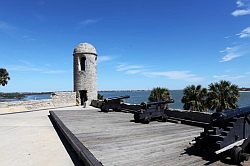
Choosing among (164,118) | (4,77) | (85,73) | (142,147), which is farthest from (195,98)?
(4,77)

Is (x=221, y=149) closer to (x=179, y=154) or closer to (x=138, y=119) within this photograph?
(x=179, y=154)

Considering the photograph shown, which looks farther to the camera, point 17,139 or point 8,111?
point 8,111

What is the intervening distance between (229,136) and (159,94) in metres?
29.1

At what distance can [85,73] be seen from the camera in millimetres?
25734

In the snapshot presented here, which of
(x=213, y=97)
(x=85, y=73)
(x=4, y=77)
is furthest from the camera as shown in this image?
(x=4, y=77)

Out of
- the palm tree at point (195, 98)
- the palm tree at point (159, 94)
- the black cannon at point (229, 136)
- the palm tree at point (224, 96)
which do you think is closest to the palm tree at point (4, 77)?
the palm tree at point (159, 94)

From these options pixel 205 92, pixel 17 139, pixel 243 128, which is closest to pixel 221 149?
pixel 243 128

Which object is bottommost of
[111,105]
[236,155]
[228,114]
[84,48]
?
[236,155]

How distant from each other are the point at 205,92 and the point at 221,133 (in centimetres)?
2654

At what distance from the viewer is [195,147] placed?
5727mm

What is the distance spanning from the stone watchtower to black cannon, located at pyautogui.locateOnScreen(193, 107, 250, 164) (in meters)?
20.7

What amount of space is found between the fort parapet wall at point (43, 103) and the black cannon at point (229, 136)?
709 inches

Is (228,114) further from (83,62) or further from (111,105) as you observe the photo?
(83,62)

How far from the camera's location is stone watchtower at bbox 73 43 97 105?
25797 millimetres
